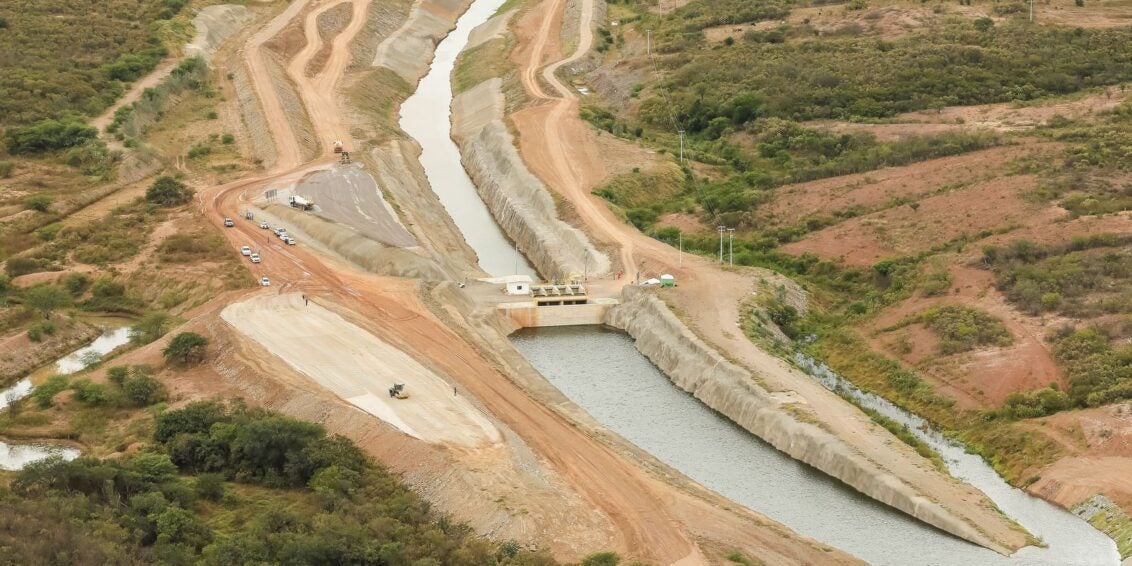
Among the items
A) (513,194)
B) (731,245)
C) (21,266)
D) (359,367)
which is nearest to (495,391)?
(359,367)

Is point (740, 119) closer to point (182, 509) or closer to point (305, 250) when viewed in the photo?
point (305, 250)

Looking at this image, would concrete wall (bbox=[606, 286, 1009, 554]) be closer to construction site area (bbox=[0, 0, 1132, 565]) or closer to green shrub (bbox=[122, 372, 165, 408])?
construction site area (bbox=[0, 0, 1132, 565])

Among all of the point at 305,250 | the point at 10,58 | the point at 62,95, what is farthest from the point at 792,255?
the point at 10,58

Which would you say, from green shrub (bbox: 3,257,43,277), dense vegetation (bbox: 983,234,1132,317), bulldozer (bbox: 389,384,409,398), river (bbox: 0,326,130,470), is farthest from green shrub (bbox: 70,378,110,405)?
dense vegetation (bbox: 983,234,1132,317)

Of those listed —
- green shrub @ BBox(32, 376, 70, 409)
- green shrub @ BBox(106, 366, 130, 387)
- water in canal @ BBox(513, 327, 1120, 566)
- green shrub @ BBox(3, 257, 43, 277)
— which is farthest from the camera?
green shrub @ BBox(3, 257, 43, 277)

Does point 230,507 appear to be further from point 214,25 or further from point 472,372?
point 214,25
